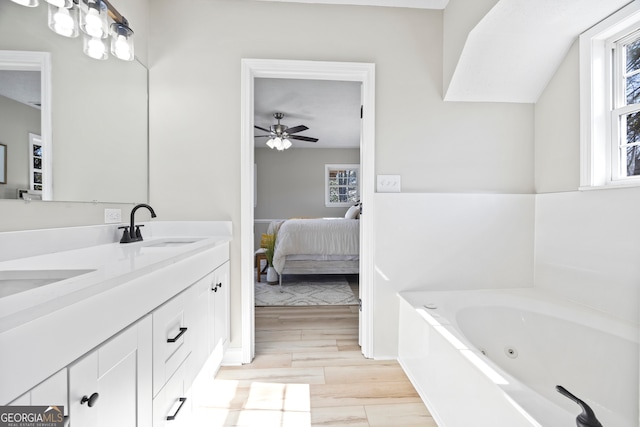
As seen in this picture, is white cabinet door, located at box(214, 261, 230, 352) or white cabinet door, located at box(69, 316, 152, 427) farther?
white cabinet door, located at box(214, 261, 230, 352)

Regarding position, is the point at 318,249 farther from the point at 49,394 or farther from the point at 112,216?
the point at 49,394

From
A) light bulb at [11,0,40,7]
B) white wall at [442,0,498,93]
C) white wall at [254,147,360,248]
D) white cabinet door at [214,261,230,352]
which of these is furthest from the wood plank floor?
white wall at [254,147,360,248]

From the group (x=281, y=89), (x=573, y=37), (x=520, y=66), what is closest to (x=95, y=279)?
(x=520, y=66)

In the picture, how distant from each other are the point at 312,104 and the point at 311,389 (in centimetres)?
342

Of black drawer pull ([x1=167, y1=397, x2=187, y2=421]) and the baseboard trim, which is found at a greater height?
black drawer pull ([x1=167, y1=397, x2=187, y2=421])

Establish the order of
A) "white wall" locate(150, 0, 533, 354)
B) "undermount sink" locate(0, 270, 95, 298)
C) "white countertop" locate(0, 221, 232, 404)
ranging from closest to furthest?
"white countertop" locate(0, 221, 232, 404), "undermount sink" locate(0, 270, 95, 298), "white wall" locate(150, 0, 533, 354)

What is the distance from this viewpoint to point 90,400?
679mm

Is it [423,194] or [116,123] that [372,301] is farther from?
[116,123]

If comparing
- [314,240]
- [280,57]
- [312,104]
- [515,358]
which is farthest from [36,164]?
[312,104]

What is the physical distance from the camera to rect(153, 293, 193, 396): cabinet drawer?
998 millimetres

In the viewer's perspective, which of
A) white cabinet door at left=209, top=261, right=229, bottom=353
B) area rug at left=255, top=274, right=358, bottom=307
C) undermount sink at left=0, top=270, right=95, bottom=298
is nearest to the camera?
undermount sink at left=0, top=270, right=95, bottom=298

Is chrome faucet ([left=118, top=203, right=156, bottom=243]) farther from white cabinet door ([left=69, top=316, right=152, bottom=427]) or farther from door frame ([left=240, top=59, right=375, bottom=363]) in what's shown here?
white cabinet door ([left=69, top=316, right=152, bottom=427])

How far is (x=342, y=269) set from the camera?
3.79m

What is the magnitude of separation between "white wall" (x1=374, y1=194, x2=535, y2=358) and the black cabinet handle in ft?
5.31
